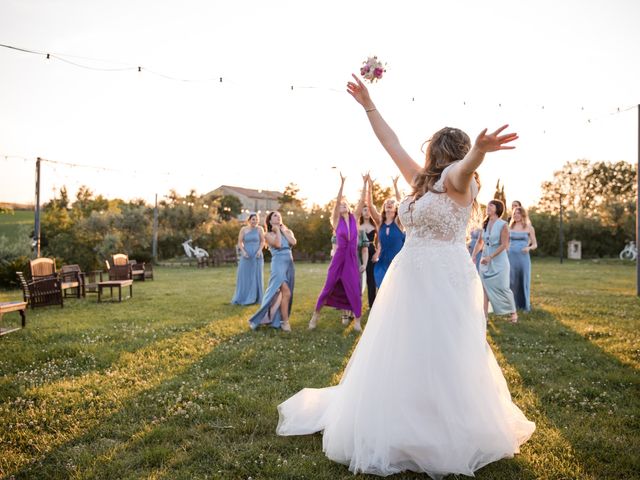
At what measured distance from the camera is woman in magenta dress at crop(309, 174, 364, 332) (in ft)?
29.0

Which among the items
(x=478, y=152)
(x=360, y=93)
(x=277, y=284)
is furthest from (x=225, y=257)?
(x=478, y=152)

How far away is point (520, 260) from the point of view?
36.9 feet

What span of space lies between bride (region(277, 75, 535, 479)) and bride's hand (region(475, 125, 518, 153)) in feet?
1.04

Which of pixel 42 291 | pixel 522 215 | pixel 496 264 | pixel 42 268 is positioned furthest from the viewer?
pixel 42 268

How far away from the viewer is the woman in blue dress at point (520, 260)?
438 inches

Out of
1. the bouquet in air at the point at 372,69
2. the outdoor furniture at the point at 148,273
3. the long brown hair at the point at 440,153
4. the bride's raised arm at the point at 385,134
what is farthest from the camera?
the outdoor furniture at the point at 148,273

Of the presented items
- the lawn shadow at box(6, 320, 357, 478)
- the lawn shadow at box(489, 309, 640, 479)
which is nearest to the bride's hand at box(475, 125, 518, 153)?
the lawn shadow at box(489, 309, 640, 479)

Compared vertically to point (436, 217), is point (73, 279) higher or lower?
lower

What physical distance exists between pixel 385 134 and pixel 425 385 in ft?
6.14

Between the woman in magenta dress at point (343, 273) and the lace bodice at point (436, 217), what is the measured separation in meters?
5.15

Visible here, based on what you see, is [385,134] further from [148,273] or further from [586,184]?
[586,184]

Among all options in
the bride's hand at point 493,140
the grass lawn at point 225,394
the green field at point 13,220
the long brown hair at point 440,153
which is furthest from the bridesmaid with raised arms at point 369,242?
the green field at point 13,220

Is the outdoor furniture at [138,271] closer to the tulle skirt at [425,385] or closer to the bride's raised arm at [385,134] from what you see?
the tulle skirt at [425,385]

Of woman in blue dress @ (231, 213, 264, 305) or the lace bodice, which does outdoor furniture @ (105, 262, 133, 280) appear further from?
the lace bodice
